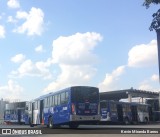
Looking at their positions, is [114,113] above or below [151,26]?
below

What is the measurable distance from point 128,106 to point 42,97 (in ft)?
47.2

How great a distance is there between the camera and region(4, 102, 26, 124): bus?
46406 millimetres

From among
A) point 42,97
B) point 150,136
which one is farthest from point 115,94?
point 150,136

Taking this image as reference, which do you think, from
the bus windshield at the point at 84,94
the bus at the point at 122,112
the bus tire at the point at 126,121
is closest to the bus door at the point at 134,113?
the bus at the point at 122,112

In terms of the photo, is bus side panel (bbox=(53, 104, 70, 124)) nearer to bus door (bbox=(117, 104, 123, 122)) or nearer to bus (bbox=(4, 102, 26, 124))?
bus door (bbox=(117, 104, 123, 122))

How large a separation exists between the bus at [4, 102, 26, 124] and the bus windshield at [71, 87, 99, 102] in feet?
73.8

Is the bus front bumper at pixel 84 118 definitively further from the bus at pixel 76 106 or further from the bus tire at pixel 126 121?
the bus tire at pixel 126 121

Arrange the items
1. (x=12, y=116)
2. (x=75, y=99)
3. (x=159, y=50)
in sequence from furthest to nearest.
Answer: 1. (x=12, y=116)
2. (x=75, y=99)
3. (x=159, y=50)

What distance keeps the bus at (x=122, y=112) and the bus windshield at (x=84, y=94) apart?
13.8 metres

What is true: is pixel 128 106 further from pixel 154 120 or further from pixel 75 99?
pixel 75 99

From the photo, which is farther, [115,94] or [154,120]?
[115,94]

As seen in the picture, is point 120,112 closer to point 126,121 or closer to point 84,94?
point 126,121

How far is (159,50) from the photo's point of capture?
1098cm

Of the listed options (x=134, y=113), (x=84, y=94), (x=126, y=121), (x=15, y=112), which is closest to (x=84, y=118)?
(x=84, y=94)
